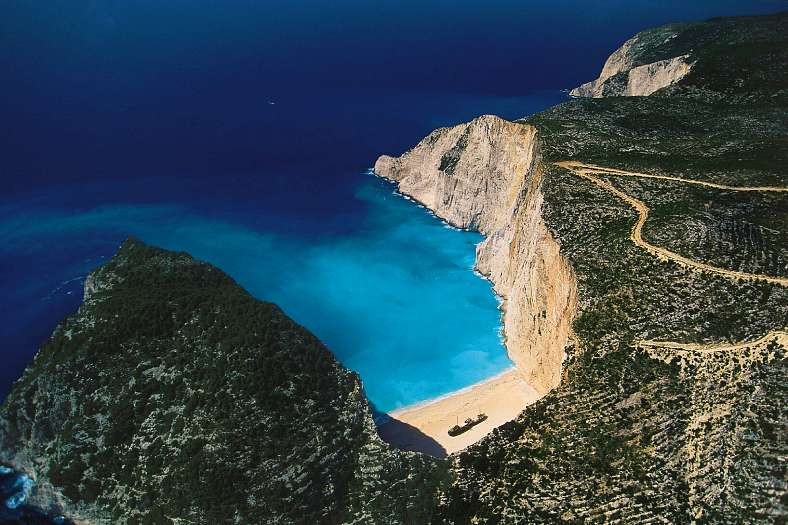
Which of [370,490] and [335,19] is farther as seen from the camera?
[335,19]

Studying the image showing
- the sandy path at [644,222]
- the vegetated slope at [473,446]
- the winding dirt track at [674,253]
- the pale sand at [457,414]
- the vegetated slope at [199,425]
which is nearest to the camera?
the vegetated slope at [473,446]

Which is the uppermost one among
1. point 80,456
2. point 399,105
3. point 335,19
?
point 335,19

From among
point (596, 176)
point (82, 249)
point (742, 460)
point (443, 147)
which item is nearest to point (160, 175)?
point (82, 249)

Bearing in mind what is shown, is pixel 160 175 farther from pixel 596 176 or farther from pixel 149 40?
pixel 149 40

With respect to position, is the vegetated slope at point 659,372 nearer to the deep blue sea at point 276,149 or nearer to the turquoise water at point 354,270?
the turquoise water at point 354,270

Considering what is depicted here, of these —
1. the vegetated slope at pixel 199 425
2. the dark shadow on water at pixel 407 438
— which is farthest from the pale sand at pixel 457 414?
the vegetated slope at pixel 199 425

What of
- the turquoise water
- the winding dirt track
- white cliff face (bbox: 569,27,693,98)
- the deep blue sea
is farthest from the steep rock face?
the turquoise water
